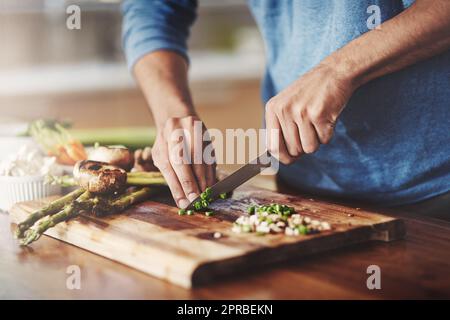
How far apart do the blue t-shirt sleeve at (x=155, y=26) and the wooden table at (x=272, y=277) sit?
722 mm

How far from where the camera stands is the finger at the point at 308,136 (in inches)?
46.1

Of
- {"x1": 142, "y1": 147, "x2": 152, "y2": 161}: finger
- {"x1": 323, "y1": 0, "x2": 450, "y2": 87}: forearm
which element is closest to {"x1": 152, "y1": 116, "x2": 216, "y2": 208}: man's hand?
{"x1": 142, "y1": 147, "x2": 152, "y2": 161}: finger

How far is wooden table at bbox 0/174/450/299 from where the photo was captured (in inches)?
32.2

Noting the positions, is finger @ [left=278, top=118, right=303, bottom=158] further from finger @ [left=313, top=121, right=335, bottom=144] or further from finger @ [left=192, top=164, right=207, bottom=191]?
finger @ [left=192, top=164, right=207, bottom=191]

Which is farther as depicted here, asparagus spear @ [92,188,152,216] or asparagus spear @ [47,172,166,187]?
asparagus spear @ [47,172,166,187]

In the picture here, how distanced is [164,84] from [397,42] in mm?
588

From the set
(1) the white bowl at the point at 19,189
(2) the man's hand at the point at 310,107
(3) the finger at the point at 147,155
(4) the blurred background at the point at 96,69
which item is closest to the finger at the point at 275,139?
(2) the man's hand at the point at 310,107

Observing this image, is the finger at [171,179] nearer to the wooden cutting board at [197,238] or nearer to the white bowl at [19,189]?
the wooden cutting board at [197,238]

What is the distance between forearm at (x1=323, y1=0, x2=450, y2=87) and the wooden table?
34 cm

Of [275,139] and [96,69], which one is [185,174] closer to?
[275,139]

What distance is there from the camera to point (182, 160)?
4.17ft

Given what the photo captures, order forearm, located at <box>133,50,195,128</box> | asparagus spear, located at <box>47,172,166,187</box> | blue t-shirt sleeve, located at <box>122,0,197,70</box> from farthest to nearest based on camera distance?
blue t-shirt sleeve, located at <box>122,0,197,70</box> → forearm, located at <box>133,50,195,128</box> → asparagus spear, located at <box>47,172,166,187</box>

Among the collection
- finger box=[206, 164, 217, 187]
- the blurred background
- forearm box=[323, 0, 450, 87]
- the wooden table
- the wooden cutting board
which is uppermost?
the blurred background

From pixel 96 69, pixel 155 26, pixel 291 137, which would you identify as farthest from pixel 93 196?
pixel 96 69
